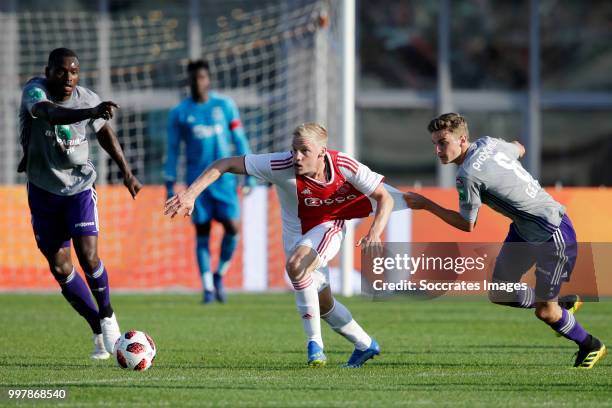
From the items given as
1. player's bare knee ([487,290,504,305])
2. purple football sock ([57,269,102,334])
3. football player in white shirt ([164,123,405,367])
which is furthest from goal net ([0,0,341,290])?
player's bare knee ([487,290,504,305])

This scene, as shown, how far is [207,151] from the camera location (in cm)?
1286

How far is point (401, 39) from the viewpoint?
69.7ft

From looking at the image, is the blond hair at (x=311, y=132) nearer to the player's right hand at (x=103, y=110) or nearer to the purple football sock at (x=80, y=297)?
the player's right hand at (x=103, y=110)

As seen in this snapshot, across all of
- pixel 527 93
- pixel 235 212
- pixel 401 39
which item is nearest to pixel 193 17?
pixel 401 39

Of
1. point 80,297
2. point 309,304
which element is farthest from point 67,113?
point 309,304

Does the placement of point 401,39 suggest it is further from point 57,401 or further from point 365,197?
point 57,401

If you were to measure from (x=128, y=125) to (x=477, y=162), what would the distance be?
12926 mm

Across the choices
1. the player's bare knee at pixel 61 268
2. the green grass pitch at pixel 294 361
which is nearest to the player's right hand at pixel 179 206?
the green grass pitch at pixel 294 361

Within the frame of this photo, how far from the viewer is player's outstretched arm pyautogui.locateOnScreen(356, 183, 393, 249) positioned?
273 inches

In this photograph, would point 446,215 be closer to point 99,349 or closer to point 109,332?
point 109,332

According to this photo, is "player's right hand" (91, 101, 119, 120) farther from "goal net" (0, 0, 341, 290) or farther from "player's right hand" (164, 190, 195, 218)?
"goal net" (0, 0, 341, 290)

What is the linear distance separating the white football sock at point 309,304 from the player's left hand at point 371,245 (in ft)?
2.05

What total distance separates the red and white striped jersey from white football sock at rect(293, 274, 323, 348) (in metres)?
0.38

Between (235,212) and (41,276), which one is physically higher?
(235,212)
